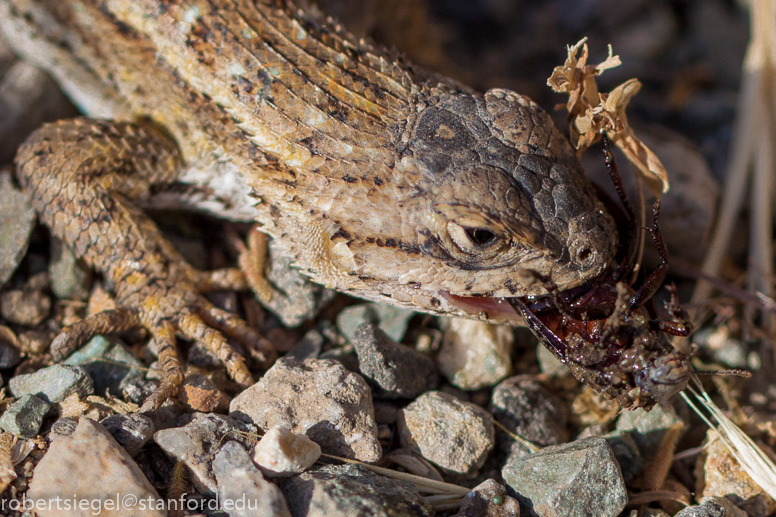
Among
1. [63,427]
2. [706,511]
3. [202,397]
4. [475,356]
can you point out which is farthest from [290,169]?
[706,511]

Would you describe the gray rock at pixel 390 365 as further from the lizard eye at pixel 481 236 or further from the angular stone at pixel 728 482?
the angular stone at pixel 728 482

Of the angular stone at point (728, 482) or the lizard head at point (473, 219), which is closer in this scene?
the lizard head at point (473, 219)

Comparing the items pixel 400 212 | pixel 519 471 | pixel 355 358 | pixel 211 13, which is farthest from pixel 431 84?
pixel 519 471

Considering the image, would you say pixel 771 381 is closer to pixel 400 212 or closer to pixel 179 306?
pixel 400 212

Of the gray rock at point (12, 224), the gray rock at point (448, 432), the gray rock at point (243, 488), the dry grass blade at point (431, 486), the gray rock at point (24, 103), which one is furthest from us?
the gray rock at point (24, 103)

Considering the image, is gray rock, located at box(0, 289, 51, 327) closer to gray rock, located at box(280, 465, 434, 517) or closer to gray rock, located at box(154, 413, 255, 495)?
gray rock, located at box(154, 413, 255, 495)

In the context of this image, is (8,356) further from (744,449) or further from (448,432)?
(744,449)

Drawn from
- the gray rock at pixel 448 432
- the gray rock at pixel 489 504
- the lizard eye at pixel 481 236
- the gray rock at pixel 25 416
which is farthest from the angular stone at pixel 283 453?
the lizard eye at pixel 481 236
